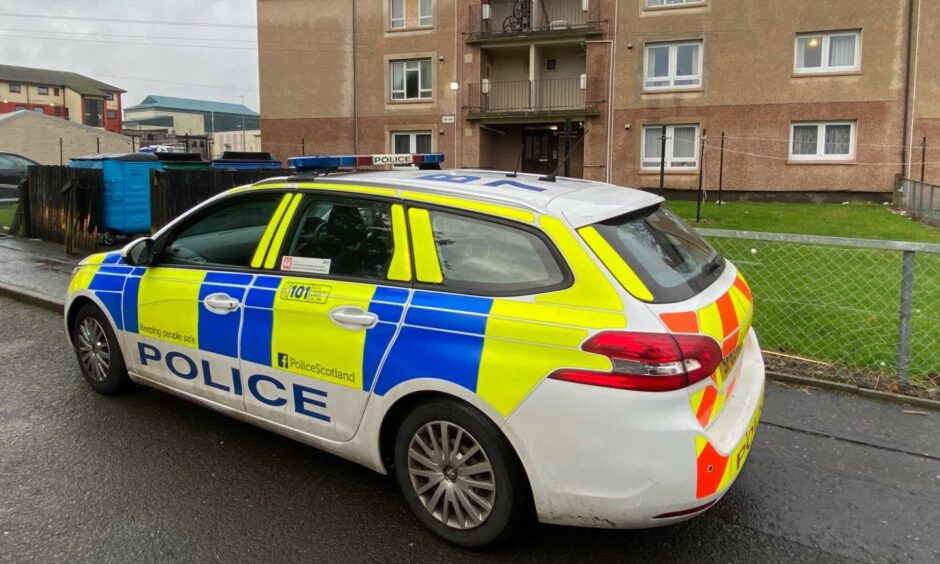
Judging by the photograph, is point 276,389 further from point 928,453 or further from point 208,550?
point 928,453

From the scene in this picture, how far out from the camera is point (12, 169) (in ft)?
71.6

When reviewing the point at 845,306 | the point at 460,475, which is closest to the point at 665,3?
the point at 845,306

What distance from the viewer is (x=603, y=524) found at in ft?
8.75

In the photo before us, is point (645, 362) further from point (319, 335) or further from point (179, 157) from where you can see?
point (179, 157)

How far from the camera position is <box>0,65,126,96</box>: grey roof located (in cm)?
7906

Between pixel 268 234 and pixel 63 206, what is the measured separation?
9541 millimetres

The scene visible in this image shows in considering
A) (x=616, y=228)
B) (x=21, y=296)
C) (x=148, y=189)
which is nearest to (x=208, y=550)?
(x=616, y=228)

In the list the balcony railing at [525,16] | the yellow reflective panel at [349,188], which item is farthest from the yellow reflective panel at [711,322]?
the balcony railing at [525,16]

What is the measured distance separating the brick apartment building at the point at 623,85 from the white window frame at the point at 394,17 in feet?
0.18

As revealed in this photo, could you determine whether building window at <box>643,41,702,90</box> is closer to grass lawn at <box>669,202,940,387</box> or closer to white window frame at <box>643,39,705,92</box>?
white window frame at <box>643,39,705,92</box>

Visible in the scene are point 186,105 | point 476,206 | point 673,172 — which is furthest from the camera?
point 186,105

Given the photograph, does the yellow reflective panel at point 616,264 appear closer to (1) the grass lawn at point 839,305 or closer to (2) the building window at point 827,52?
(1) the grass lawn at point 839,305

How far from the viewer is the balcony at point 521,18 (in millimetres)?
25484

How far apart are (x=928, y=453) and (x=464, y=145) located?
2405 cm
